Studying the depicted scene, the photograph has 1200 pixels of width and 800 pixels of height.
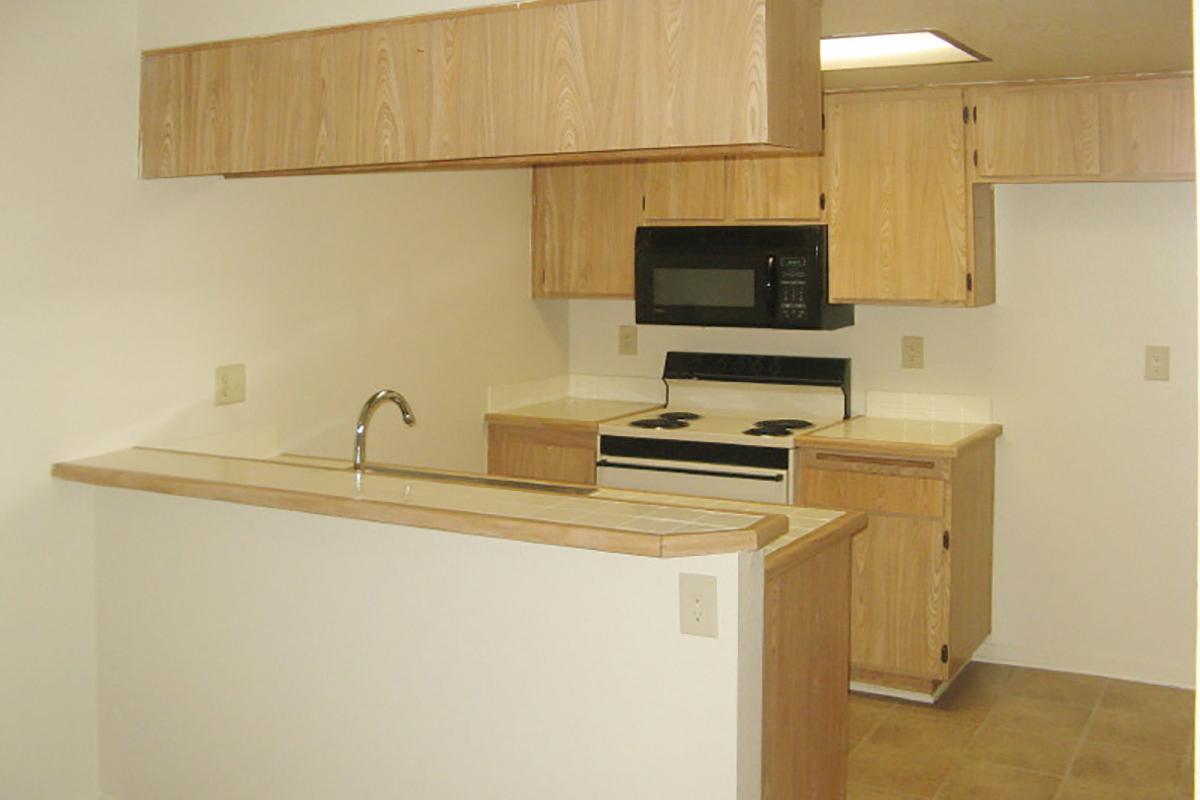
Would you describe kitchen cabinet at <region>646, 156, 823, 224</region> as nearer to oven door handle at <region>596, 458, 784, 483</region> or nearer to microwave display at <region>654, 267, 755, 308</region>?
microwave display at <region>654, 267, 755, 308</region>

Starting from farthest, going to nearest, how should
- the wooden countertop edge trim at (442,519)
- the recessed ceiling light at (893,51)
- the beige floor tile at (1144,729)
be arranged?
the beige floor tile at (1144,729)
the recessed ceiling light at (893,51)
the wooden countertop edge trim at (442,519)

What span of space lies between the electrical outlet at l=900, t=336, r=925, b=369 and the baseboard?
1.07m

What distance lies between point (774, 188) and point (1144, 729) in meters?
2.20

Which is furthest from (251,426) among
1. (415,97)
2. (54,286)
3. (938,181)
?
(938,181)

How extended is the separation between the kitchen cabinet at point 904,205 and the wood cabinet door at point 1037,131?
80mm

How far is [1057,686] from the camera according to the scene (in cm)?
456

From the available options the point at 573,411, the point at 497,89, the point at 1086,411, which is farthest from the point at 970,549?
the point at 497,89

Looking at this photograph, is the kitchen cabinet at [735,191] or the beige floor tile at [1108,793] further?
the kitchen cabinet at [735,191]

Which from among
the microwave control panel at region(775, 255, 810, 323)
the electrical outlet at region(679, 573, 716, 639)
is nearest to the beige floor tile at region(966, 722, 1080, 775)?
the microwave control panel at region(775, 255, 810, 323)

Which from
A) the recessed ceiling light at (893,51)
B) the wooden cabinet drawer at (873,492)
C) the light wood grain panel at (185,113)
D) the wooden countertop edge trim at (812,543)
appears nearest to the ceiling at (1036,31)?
the recessed ceiling light at (893,51)

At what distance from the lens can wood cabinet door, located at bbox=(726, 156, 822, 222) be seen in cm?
461

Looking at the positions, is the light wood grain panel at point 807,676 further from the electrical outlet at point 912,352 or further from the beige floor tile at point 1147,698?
the electrical outlet at point 912,352

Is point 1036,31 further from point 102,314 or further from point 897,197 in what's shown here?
point 102,314

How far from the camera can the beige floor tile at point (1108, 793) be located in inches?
145
